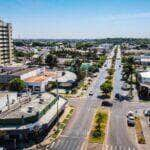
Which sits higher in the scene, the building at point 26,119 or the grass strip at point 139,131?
the building at point 26,119

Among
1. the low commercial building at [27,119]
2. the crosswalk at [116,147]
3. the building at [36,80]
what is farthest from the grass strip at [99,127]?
the building at [36,80]

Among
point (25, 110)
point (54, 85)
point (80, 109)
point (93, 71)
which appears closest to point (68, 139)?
point (25, 110)

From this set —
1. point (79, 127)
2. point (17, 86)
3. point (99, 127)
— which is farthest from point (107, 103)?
point (17, 86)

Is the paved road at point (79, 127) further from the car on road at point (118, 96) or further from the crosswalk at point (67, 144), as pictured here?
the car on road at point (118, 96)

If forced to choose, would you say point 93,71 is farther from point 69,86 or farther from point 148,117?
point 148,117

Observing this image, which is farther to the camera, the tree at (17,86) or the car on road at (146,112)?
the tree at (17,86)

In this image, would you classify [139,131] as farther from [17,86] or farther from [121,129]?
[17,86]

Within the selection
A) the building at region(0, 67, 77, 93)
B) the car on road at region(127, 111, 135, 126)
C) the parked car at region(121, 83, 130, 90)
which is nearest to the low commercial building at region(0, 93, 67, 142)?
the car on road at region(127, 111, 135, 126)
